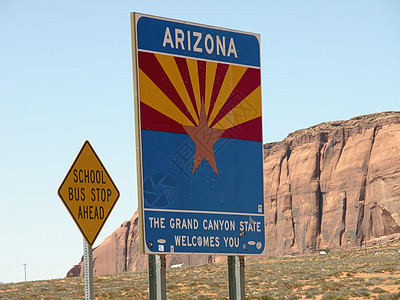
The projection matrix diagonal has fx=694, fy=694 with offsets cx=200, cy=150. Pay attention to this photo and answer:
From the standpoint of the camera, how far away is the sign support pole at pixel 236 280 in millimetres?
8008

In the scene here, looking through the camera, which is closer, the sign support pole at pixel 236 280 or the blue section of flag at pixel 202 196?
the blue section of flag at pixel 202 196

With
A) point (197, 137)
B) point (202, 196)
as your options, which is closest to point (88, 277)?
point (202, 196)

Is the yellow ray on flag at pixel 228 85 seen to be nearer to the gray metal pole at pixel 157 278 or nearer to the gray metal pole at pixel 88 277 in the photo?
the gray metal pole at pixel 157 278

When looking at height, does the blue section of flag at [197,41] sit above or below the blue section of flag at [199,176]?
above

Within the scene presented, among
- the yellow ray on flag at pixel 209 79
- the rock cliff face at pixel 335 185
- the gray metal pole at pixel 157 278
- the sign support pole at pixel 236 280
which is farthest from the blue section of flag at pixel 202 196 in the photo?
the rock cliff face at pixel 335 185

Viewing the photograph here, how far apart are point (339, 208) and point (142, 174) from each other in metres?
120

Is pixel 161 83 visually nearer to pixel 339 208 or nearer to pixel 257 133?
pixel 257 133

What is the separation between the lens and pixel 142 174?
6898 millimetres

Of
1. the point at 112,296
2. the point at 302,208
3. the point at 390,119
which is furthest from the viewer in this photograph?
the point at 302,208

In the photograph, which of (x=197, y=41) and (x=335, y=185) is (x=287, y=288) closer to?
(x=197, y=41)

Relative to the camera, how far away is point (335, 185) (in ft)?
415

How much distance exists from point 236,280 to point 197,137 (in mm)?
1802

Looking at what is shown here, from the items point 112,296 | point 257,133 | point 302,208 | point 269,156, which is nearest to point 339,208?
point 302,208

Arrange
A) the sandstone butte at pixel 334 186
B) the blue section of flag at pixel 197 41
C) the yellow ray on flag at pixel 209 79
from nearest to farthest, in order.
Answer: the blue section of flag at pixel 197 41
the yellow ray on flag at pixel 209 79
the sandstone butte at pixel 334 186
